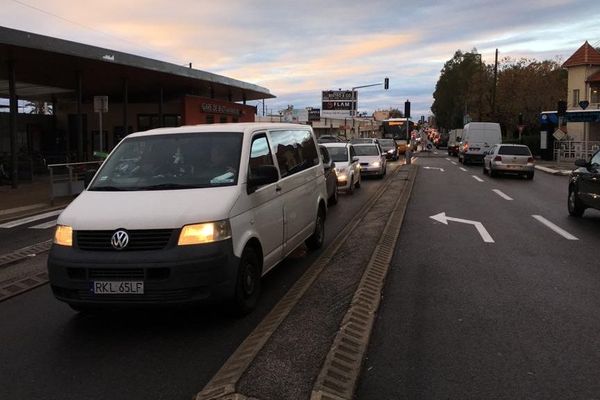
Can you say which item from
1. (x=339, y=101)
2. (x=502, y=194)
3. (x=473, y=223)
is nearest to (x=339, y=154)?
(x=502, y=194)

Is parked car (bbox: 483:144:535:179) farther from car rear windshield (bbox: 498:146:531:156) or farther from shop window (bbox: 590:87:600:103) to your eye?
shop window (bbox: 590:87:600:103)

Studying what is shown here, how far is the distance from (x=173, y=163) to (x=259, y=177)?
935 millimetres

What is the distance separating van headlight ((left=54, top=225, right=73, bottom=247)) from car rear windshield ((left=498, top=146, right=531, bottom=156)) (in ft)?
74.9

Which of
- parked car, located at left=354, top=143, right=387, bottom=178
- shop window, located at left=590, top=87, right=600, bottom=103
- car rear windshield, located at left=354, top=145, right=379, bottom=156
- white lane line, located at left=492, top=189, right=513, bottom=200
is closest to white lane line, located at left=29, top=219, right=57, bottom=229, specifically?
white lane line, located at left=492, top=189, right=513, bottom=200

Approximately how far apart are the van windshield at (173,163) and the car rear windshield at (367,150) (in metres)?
18.5

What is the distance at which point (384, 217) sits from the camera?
11695mm

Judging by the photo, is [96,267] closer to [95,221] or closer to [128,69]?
[95,221]

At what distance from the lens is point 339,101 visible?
70625 millimetres

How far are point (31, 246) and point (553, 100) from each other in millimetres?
58369

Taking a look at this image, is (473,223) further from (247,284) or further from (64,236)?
(64,236)

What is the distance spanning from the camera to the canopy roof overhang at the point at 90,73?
17203 mm

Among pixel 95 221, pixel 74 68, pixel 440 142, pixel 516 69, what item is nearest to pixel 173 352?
pixel 95 221

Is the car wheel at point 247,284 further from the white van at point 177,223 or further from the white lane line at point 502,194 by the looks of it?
the white lane line at point 502,194

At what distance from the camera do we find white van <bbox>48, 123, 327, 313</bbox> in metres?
4.81
